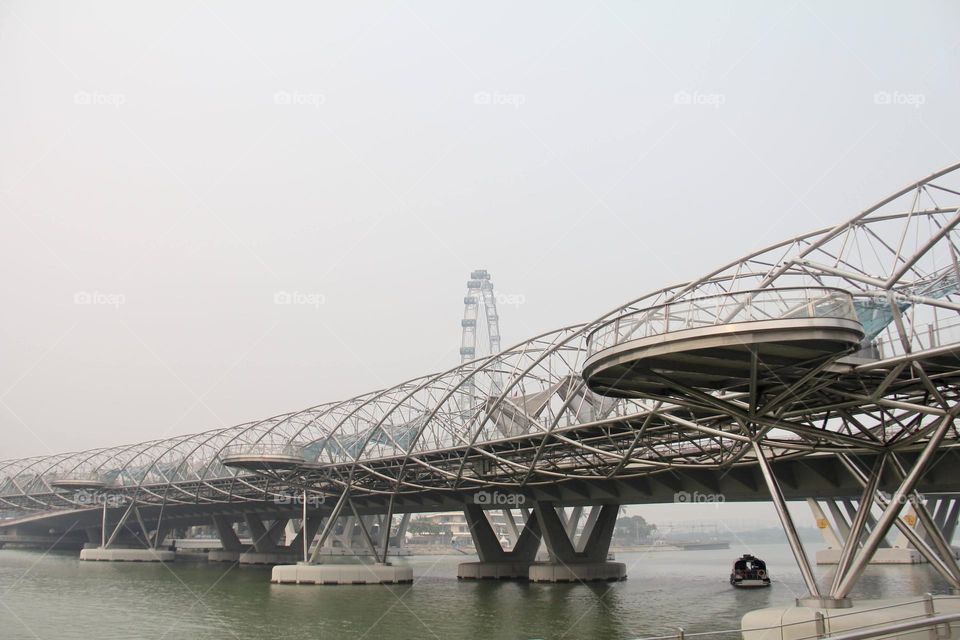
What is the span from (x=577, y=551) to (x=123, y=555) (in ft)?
235

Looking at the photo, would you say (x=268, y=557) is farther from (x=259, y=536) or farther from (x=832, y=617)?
(x=832, y=617)

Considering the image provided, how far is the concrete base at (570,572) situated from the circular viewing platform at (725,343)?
45264 mm

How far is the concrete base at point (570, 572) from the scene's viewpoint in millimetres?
66625

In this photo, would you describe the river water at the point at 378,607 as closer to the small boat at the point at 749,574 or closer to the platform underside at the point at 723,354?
the small boat at the point at 749,574

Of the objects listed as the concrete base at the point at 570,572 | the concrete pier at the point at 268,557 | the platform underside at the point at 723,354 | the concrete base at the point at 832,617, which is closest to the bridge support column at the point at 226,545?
the concrete pier at the point at 268,557

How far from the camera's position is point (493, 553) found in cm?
7350

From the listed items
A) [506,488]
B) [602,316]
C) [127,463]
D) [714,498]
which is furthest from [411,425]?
[127,463]

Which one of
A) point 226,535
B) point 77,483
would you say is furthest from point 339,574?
point 77,483

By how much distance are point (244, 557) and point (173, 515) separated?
77.7 ft

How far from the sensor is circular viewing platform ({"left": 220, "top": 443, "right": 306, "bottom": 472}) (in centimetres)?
6588

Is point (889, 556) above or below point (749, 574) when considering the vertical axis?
below

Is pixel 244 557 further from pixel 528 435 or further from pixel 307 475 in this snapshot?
pixel 528 435

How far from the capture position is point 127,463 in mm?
114188

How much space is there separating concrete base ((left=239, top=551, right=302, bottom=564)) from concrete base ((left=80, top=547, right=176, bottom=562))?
47.0 feet
